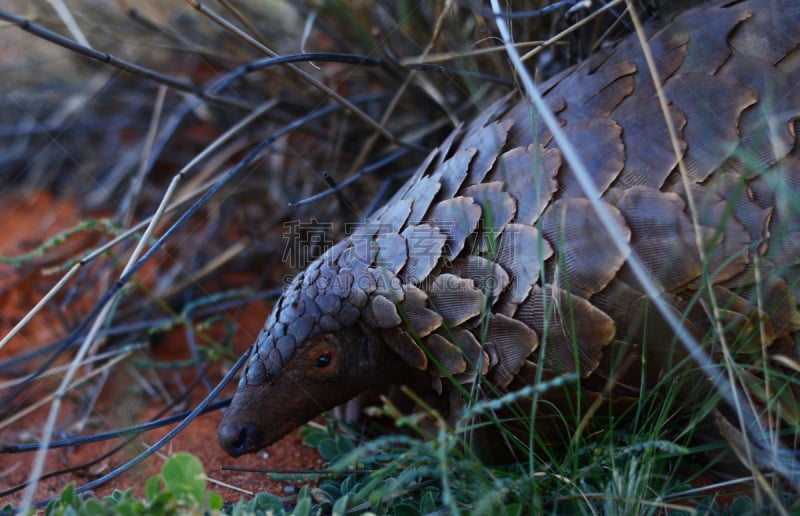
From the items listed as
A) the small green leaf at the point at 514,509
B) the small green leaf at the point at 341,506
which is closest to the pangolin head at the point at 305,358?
the small green leaf at the point at 341,506

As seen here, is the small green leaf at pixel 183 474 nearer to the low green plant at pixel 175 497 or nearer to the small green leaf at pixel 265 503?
the low green plant at pixel 175 497

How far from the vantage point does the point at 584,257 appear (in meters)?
1.36

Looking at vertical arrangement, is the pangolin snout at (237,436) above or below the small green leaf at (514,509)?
above

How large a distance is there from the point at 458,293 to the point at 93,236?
6.23ft

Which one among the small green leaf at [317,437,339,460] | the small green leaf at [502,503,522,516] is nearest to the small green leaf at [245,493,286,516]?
the small green leaf at [317,437,339,460]

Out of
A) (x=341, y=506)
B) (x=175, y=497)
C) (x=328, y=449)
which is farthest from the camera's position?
(x=328, y=449)

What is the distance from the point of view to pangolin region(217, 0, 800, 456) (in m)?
1.31

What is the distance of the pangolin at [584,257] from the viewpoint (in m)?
1.31

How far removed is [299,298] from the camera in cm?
154

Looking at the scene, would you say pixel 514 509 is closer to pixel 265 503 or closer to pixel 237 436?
pixel 265 503

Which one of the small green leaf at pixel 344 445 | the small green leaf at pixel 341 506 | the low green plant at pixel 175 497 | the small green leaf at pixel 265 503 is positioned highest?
the low green plant at pixel 175 497

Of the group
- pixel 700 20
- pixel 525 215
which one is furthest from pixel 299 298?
pixel 700 20

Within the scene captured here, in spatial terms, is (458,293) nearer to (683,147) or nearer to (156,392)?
(683,147)

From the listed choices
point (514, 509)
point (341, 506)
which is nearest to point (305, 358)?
point (341, 506)
